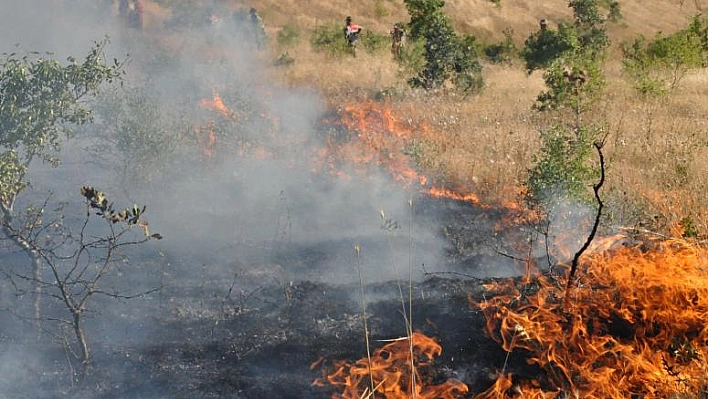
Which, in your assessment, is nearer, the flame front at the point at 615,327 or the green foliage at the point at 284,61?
the flame front at the point at 615,327

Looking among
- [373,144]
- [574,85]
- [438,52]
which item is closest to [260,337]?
[373,144]

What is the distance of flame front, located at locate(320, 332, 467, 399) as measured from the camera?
539cm

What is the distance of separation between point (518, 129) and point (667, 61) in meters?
5.46

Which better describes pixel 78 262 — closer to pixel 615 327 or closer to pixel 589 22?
pixel 615 327

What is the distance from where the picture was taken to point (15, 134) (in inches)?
232

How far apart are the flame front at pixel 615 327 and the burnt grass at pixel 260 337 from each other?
288 millimetres

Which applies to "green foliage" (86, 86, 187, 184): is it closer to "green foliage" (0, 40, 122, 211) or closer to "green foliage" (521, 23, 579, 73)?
"green foliage" (0, 40, 122, 211)

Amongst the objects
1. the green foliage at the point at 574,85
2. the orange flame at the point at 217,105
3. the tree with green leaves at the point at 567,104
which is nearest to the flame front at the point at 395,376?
the tree with green leaves at the point at 567,104

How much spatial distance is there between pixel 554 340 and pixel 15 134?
542cm

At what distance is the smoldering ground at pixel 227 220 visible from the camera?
664 cm

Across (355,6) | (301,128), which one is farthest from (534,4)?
(301,128)

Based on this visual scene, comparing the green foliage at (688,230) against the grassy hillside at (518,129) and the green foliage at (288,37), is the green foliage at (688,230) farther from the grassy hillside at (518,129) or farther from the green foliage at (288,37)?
the green foliage at (288,37)

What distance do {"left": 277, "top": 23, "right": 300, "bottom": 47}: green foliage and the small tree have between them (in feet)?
42.4

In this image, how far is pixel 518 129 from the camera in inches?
494
